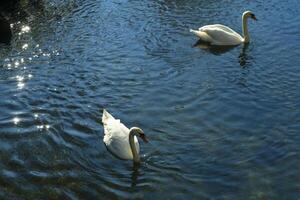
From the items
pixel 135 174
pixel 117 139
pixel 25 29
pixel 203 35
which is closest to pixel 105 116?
pixel 117 139

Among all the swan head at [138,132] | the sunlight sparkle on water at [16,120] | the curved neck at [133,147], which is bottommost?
the curved neck at [133,147]

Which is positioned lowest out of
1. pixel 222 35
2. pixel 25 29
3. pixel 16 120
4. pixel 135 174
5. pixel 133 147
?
pixel 135 174

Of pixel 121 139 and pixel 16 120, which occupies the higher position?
pixel 16 120

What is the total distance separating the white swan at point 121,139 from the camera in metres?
12.3

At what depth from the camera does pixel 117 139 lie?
12.9m

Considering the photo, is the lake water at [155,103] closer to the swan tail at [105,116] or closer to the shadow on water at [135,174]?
the shadow on water at [135,174]

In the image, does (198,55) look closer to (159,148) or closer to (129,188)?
(159,148)

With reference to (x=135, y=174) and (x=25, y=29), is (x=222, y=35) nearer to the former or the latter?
(x=25, y=29)

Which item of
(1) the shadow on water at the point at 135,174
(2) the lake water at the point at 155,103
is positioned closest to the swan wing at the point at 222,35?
(2) the lake water at the point at 155,103

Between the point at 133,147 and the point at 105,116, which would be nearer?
the point at 133,147

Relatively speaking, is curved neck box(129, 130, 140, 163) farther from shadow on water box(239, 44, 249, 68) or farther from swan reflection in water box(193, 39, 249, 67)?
swan reflection in water box(193, 39, 249, 67)

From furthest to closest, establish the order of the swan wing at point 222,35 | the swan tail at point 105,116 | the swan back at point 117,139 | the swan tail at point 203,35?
the swan tail at point 203,35 → the swan wing at point 222,35 → the swan tail at point 105,116 → the swan back at point 117,139

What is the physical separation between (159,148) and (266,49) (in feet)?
23.3

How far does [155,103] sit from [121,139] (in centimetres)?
255
